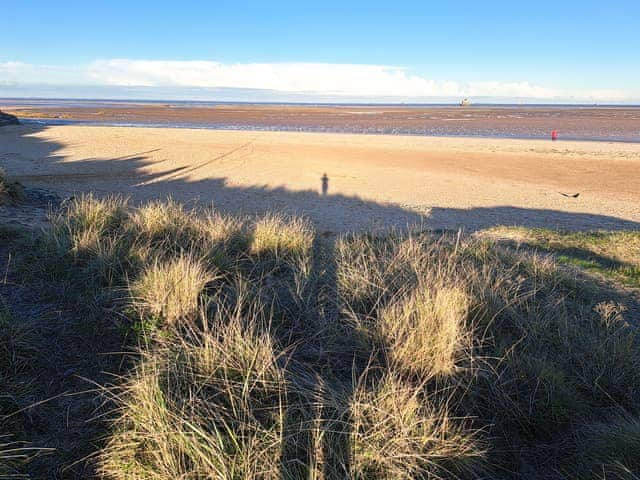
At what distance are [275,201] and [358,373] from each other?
11447 mm

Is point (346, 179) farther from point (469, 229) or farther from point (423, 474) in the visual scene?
point (423, 474)

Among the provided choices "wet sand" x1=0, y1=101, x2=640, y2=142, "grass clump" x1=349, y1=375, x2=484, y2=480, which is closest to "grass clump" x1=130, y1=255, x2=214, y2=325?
"grass clump" x1=349, y1=375, x2=484, y2=480

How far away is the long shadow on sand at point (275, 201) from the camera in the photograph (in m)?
12.3

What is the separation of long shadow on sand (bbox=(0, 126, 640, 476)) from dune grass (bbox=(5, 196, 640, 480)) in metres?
4.44

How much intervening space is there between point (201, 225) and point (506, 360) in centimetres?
451

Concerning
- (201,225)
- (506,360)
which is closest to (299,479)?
(506,360)

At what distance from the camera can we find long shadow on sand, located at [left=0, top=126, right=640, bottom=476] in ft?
40.4

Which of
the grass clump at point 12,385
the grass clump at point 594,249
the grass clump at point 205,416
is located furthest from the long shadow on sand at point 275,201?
the grass clump at point 205,416

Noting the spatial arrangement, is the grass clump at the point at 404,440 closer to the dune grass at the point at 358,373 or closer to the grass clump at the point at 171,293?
the dune grass at the point at 358,373

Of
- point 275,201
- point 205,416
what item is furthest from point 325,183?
point 205,416

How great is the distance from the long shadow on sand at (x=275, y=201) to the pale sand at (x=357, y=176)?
0.04m

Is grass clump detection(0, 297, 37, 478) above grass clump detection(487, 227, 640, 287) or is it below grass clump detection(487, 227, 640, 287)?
above

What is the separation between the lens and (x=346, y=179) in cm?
1909

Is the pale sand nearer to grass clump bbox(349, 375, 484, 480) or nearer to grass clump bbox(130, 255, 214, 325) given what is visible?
grass clump bbox(130, 255, 214, 325)
